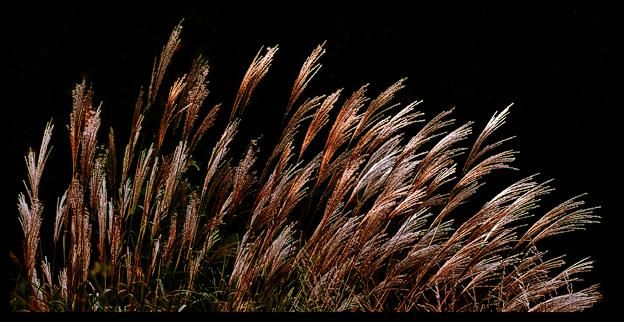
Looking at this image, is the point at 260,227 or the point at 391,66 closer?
the point at 260,227

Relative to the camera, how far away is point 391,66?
432cm

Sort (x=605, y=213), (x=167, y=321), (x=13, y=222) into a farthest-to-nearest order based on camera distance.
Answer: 1. (x=605, y=213)
2. (x=13, y=222)
3. (x=167, y=321)

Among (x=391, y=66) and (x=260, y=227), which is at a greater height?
(x=391, y=66)

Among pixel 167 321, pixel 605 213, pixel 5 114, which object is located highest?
pixel 5 114

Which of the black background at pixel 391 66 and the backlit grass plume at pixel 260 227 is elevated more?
the black background at pixel 391 66

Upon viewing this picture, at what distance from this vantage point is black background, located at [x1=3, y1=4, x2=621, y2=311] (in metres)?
4.27

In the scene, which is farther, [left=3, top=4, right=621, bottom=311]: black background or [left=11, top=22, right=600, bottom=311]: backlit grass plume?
[left=3, top=4, right=621, bottom=311]: black background

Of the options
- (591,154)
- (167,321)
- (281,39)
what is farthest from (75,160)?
(591,154)

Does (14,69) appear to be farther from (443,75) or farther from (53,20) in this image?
(443,75)

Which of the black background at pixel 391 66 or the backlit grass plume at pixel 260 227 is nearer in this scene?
the backlit grass plume at pixel 260 227

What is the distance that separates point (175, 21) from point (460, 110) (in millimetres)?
1331

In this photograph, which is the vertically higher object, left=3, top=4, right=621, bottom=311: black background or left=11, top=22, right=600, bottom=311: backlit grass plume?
left=3, top=4, right=621, bottom=311: black background

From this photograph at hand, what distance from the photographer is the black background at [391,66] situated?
14.0ft

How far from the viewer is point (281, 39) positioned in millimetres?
4359
